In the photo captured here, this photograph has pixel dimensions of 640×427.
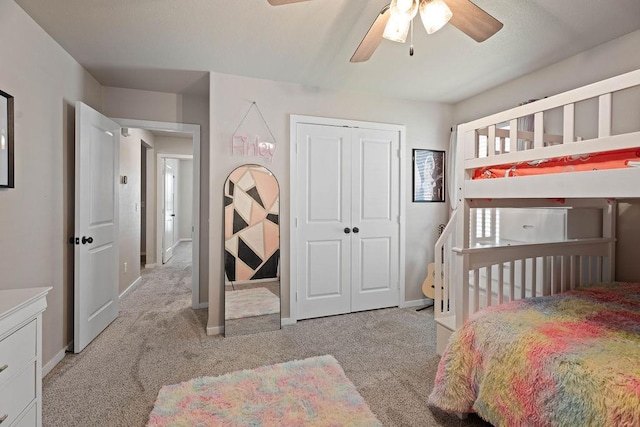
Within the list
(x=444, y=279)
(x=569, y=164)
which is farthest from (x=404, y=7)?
(x=444, y=279)

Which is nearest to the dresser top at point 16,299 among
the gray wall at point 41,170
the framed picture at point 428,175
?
the gray wall at point 41,170

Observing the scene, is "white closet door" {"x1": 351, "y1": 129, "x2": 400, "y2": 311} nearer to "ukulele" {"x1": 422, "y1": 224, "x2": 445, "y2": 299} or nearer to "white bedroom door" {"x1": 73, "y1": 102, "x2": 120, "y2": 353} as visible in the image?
"ukulele" {"x1": 422, "y1": 224, "x2": 445, "y2": 299}

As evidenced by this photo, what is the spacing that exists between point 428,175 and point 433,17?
2.42 m

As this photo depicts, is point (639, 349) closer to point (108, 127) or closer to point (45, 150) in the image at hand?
point (45, 150)

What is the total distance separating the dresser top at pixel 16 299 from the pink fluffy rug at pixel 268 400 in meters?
0.90

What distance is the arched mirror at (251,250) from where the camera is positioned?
2.93 metres

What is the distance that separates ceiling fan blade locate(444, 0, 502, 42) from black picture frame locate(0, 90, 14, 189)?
247 centimetres

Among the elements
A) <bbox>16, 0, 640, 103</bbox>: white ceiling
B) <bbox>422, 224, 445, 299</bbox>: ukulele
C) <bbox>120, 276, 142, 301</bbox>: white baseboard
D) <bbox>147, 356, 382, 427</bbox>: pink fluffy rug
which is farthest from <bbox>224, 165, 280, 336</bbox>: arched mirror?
<bbox>120, 276, 142, 301</bbox>: white baseboard

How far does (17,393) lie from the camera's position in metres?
1.19

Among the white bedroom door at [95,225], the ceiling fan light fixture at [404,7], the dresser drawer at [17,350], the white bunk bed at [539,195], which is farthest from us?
the white bedroom door at [95,225]

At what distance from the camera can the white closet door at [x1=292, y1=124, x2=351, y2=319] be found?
10.5 ft

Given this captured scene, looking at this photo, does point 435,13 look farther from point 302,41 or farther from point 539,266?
point 539,266

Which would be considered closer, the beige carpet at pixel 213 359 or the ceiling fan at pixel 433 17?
the ceiling fan at pixel 433 17

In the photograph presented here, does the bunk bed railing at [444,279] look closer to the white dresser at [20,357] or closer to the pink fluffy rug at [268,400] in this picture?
the pink fluffy rug at [268,400]
